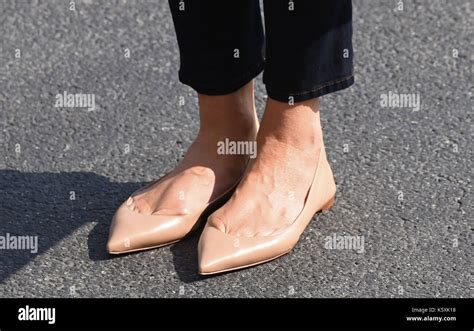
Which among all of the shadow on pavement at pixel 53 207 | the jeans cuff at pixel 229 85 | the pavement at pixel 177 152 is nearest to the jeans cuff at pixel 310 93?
the jeans cuff at pixel 229 85

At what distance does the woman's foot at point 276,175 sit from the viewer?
2.23 m

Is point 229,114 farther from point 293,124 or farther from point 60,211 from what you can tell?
point 60,211

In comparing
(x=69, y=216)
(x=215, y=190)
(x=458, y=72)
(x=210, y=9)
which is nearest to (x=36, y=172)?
(x=69, y=216)

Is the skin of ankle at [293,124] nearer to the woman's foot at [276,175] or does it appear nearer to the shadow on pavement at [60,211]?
the woman's foot at [276,175]

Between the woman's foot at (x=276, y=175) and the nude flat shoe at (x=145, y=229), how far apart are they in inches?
2.6

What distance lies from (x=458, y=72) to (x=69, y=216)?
1.21m

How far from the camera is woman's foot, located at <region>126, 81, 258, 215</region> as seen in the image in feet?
7.58

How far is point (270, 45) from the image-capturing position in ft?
7.09

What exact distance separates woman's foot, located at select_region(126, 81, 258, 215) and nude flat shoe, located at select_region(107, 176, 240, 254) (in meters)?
0.03

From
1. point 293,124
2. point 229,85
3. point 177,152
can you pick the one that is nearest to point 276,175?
point 293,124

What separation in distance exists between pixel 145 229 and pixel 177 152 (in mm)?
443

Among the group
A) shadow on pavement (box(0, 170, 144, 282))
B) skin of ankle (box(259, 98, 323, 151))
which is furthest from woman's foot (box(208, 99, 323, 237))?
shadow on pavement (box(0, 170, 144, 282))

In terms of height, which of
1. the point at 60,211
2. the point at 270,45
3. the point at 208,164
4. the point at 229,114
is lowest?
the point at 60,211
